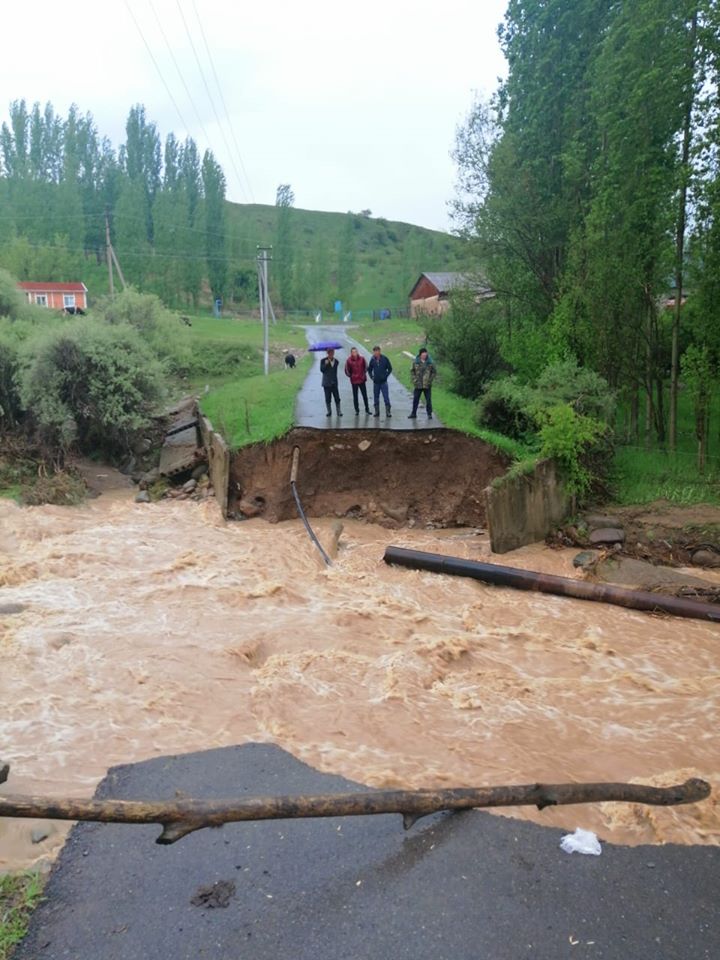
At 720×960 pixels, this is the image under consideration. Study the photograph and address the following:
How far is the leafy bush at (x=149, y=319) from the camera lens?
77.9 feet

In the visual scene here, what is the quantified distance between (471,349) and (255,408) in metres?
7.27

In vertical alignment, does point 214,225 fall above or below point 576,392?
above

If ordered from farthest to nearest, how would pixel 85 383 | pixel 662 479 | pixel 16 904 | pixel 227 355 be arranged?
1. pixel 227 355
2. pixel 85 383
3. pixel 662 479
4. pixel 16 904

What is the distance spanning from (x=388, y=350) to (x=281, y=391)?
56.2 ft

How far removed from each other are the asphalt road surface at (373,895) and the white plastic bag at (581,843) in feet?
0.19

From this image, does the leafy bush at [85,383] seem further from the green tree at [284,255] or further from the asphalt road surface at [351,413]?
the green tree at [284,255]

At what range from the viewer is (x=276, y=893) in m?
4.95

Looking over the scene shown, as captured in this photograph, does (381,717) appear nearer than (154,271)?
Yes

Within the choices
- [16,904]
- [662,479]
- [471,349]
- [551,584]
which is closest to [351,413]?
[471,349]

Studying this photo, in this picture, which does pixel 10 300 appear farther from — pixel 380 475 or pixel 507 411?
pixel 507 411

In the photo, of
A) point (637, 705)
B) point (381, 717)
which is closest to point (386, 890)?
point (381, 717)

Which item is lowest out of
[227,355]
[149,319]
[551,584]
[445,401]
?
[551,584]

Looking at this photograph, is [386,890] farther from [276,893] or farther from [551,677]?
[551,677]

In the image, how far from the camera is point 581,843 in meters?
5.56
